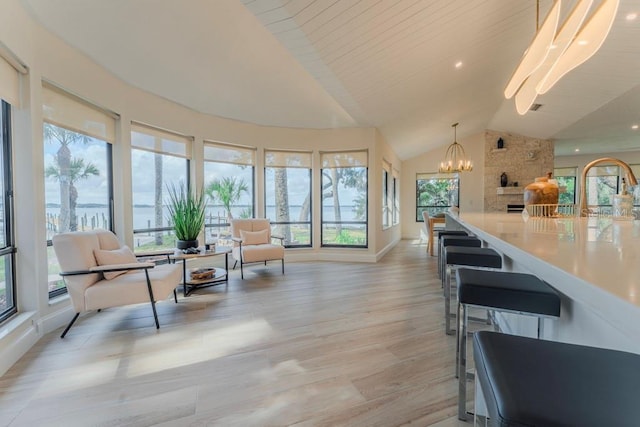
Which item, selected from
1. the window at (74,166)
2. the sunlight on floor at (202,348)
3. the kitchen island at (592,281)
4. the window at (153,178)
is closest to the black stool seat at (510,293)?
the kitchen island at (592,281)

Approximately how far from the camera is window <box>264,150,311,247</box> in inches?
217

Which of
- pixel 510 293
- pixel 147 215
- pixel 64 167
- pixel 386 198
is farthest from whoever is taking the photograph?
pixel 386 198

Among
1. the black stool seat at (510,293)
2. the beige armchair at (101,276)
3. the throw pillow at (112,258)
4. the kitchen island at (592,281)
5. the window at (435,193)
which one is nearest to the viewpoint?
the kitchen island at (592,281)

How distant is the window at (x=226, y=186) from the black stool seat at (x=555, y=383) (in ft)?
15.4

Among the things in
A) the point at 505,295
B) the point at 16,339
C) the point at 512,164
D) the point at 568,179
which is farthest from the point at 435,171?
the point at 16,339

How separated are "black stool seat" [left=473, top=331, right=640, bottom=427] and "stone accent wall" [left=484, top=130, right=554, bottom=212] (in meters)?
8.42

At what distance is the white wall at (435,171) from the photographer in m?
8.16

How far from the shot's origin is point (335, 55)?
2.73 m

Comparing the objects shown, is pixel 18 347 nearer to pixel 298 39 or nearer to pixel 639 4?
pixel 298 39

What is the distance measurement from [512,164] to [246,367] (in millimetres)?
8767

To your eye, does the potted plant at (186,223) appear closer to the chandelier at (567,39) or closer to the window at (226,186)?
the window at (226,186)

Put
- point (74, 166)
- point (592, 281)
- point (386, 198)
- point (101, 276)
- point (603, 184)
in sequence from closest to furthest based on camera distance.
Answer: point (592, 281)
point (101, 276)
point (74, 166)
point (386, 198)
point (603, 184)

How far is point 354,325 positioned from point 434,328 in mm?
699

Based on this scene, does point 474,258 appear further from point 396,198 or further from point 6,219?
point 396,198
